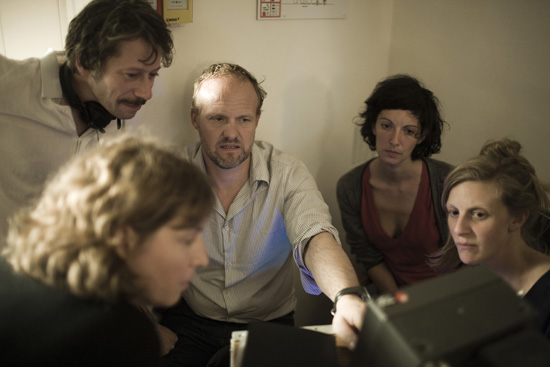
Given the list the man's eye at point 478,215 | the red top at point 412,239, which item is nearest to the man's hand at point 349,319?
the man's eye at point 478,215

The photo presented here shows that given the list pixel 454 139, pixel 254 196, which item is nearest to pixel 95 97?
pixel 254 196

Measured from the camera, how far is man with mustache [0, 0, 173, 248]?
1.13 m

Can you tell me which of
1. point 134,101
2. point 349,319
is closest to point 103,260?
point 349,319

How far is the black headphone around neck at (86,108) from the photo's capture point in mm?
1188

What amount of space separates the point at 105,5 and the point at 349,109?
1167 mm

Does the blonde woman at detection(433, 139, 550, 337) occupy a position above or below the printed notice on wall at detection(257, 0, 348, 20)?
below

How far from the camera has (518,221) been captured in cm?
119

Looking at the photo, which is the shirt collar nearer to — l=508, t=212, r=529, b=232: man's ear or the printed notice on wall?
the printed notice on wall

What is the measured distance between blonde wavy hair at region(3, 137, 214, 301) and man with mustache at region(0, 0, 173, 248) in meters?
0.52

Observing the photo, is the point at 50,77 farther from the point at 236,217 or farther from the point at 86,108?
the point at 236,217

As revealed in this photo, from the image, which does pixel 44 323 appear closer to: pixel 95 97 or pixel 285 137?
pixel 95 97

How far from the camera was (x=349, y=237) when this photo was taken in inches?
70.4

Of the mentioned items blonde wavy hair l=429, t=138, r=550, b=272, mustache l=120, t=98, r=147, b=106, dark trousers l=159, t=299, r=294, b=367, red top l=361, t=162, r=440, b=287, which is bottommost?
dark trousers l=159, t=299, r=294, b=367

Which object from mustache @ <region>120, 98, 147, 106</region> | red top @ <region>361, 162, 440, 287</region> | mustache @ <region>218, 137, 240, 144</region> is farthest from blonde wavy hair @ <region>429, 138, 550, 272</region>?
mustache @ <region>120, 98, 147, 106</region>
